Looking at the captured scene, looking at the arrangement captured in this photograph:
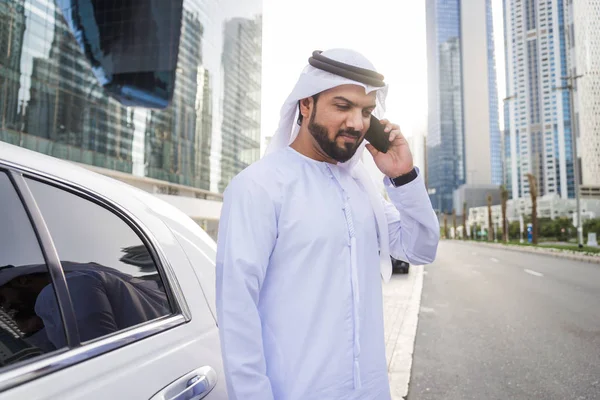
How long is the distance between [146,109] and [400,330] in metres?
55.6

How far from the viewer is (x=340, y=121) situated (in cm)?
174

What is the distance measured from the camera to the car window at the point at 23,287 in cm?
109

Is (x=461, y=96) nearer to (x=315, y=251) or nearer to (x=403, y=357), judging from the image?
(x=403, y=357)

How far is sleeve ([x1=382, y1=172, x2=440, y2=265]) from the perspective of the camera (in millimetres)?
1830

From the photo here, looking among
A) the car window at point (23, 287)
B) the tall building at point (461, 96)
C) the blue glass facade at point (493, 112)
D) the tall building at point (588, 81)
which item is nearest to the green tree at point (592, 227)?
the tall building at point (588, 81)

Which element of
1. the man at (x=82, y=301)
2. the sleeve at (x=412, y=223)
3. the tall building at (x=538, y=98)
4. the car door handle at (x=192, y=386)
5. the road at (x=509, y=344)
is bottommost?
the road at (x=509, y=344)

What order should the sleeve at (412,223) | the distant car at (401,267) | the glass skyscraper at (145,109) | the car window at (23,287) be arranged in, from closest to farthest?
the car window at (23,287)
the sleeve at (412,223)
the distant car at (401,267)
the glass skyscraper at (145,109)

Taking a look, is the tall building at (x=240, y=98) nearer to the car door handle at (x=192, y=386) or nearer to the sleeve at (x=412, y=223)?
the sleeve at (x=412, y=223)

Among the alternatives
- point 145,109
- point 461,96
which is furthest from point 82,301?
point 461,96

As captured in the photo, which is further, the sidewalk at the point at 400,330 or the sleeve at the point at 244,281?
the sidewalk at the point at 400,330

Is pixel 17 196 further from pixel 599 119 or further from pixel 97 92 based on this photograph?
pixel 599 119

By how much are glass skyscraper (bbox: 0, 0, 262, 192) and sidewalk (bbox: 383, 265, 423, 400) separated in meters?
36.0

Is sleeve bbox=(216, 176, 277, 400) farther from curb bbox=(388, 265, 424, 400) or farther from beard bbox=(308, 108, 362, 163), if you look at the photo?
curb bbox=(388, 265, 424, 400)

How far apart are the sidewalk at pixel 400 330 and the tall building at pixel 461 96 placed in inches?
6695
